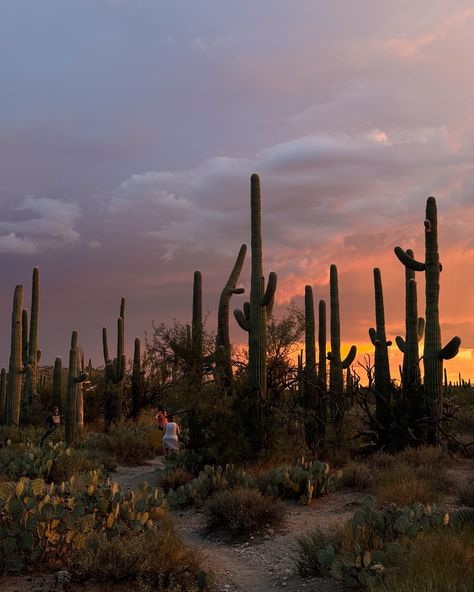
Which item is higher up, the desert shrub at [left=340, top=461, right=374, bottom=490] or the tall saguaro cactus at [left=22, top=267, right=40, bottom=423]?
the tall saguaro cactus at [left=22, top=267, right=40, bottom=423]

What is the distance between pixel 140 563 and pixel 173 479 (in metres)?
6.27

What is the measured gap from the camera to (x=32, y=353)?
25.9m

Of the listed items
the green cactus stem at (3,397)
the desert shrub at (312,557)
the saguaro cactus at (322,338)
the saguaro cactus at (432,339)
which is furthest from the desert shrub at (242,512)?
the green cactus stem at (3,397)

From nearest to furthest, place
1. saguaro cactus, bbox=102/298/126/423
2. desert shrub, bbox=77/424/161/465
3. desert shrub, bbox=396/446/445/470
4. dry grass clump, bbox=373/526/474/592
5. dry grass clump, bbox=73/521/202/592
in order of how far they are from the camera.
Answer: dry grass clump, bbox=373/526/474/592 < dry grass clump, bbox=73/521/202/592 < desert shrub, bbox=396/446/445/470 < desert shrub, bbox=77/424/161/465 < saguaro cactus, bbox=102/298/126/423

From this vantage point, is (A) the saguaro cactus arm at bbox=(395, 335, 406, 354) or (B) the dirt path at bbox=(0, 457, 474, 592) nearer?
(B) the dirt path at bbox=(0, 457, 474, 592)

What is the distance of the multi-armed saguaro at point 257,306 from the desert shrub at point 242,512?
5.13 metres

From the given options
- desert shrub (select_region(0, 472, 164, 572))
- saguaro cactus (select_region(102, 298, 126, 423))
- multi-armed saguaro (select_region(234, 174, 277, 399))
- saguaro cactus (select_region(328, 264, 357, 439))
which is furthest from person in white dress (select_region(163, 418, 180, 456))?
saguaro cactus (select_region(102, 298, 126, 423))

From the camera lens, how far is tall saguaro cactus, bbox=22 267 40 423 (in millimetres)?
25734

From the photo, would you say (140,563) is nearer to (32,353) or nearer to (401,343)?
(401,343)

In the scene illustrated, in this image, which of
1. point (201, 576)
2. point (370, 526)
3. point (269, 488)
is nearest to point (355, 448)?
point (269, 488)

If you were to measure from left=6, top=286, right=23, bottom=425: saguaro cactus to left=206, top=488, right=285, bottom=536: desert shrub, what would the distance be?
1490 cm

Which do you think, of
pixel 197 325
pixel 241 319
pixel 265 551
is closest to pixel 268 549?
pixel 265 551

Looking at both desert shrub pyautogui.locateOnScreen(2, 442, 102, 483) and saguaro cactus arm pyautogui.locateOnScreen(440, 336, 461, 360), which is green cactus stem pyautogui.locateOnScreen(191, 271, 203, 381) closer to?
desert shrub pyautogui.locateOnScreen(2, 442, 102, 483)

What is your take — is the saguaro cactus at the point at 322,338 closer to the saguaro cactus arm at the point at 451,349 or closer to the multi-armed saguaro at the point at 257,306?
the saguaro cactus arm at the point at 451,349
